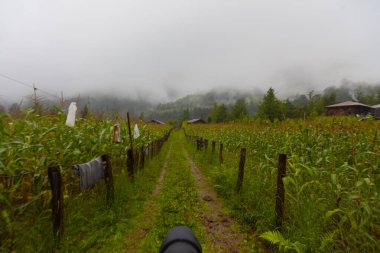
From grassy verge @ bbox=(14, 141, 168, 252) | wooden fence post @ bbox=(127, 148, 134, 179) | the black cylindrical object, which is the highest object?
the black cylindrical object

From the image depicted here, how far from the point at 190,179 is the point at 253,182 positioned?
293cm

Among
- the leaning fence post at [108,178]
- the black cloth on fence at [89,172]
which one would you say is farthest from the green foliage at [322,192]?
the black cloth on fence at [89,172]

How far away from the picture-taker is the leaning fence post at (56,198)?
338 cm

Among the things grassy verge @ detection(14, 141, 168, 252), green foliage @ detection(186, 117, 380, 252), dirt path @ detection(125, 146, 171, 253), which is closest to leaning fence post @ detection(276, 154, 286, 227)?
green foliage @ detection(186, 117, 380, 252)

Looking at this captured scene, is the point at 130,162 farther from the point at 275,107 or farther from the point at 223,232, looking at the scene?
the point at 275,107

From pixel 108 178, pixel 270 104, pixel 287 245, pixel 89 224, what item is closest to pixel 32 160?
pixel 89 224

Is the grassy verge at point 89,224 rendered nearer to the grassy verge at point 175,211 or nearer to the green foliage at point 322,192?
the grassy verge at point 175,211

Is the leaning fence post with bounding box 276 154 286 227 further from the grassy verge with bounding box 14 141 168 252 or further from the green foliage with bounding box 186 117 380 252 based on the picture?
the grassy verge with bounding box 14 141 168 252

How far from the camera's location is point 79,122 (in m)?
6.35

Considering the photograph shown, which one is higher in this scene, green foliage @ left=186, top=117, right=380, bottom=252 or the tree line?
the tree line

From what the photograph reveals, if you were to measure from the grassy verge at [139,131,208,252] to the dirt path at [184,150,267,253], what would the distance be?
19 cm

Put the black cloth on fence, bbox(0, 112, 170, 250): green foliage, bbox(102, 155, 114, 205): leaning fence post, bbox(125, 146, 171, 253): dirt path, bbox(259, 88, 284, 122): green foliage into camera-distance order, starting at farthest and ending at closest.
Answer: bbox(259, 88, 284, 122): green foliage → bbox(102, 155, 114, 205): leaning fence post → the black cloth on fence → bbox(125, 146, 171, 253): dirt path → bbox(0, 112, 170, 250): green foliage

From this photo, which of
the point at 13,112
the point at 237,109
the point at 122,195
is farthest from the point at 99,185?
the point at 237,109

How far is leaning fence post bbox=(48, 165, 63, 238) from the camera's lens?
11.1 ft
